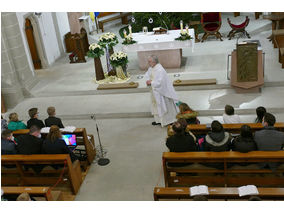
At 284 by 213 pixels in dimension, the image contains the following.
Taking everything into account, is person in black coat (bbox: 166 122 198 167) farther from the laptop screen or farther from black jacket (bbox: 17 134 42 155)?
black jacket (bbox: 17 134 42 155)

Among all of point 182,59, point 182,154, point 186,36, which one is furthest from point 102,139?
point 182,59

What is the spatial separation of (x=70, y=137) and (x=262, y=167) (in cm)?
340

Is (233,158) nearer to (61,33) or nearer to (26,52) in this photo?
(26,52)

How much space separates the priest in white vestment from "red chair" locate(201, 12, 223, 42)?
6268mm

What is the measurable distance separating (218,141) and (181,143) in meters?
0.56

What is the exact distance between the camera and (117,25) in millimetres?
18750

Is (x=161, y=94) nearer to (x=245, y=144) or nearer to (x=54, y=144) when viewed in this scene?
(x=54, y=144)

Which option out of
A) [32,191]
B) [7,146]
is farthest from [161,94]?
[32,191]

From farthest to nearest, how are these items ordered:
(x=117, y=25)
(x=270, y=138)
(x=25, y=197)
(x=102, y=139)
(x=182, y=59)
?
1. (x=117, y=25)
2. (x=182, y=59)
3. (x=102, y=139)
4. (x=270, y=138)
5. (x=25, y=197)

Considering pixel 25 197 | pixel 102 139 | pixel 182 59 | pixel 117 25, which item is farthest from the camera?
pixel 117 25

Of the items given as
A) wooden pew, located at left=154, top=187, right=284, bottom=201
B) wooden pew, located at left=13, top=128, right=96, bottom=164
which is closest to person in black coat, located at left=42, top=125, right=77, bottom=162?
wooden pew, located at left=13, top=128, right=96, bottom=164

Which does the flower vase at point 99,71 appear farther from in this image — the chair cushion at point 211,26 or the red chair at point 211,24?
the chair cushion at point 211,26

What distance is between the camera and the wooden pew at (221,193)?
180 inches

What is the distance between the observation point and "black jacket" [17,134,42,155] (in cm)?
615
